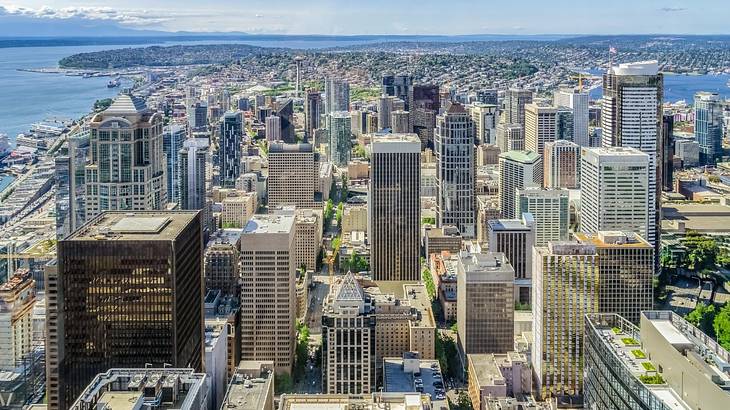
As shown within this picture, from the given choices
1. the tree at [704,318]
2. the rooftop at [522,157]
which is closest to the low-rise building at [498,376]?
the tree at [704,318]

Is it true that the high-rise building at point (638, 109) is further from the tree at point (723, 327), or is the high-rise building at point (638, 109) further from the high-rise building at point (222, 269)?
→ the high-rise building at point (222, 269)

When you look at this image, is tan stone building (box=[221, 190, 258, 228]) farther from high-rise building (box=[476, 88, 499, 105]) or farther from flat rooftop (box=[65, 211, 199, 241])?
high-rise building (box=[476, 88, 499, 105])

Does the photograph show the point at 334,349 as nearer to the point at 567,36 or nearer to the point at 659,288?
the point at 659,288

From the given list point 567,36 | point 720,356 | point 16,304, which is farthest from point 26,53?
point 567,36

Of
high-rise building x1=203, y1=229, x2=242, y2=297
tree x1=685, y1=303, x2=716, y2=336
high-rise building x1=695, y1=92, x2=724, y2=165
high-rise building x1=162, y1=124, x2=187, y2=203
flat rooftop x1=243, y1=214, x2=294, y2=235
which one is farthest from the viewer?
high-rise building x1=695, y1=92, x2=724, y2=165

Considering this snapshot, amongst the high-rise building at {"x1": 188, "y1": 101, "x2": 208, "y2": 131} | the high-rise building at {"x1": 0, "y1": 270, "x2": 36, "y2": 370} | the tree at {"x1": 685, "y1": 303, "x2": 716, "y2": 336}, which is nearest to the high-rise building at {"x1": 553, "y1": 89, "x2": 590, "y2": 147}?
the high-rise building at {"x1": 188, "y1": 101, "x2": 208, "y2": 131}

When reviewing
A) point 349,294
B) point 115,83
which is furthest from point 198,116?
point 349,294

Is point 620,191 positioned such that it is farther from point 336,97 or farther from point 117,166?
point 336,97
